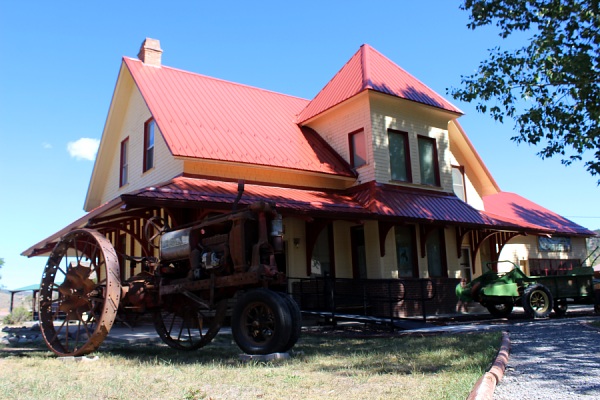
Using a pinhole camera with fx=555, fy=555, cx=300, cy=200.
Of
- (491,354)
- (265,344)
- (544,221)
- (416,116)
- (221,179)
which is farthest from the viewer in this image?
(544,221)

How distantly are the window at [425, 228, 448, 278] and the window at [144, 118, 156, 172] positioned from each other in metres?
9.14

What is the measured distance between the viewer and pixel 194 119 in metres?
16.5

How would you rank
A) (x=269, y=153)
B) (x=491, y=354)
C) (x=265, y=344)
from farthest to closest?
(x=269, y=153), (x=265, y=344), (x=491, y=354)

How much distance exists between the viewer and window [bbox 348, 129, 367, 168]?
17656 mm

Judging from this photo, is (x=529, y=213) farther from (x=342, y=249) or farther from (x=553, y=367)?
(x=553, y=367)

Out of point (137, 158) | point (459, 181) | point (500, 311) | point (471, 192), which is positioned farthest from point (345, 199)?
point (471, 192)

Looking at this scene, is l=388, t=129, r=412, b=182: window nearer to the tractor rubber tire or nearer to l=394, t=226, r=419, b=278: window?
l=394, t=226, r=419, b=278: window

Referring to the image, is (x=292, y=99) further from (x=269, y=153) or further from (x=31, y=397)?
(x=31, y=397)

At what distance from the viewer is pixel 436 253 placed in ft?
59.1

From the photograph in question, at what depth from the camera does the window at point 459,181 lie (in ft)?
71.3

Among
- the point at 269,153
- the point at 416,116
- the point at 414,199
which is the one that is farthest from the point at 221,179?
the point at 416,116

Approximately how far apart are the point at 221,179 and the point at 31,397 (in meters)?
10.3

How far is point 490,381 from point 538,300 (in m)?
10.7

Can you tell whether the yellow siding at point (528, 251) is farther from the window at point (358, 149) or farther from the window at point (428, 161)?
the window at point (358, 149)
